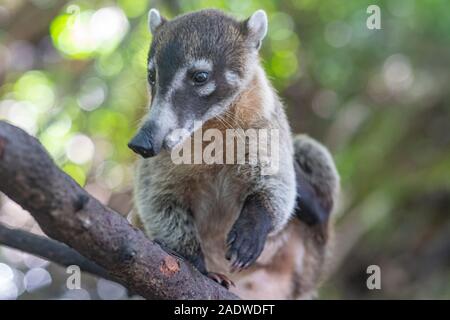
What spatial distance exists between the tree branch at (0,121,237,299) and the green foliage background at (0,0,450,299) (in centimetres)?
305

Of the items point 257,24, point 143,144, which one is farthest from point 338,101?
point 143,144

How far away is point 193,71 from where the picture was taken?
14.1ft

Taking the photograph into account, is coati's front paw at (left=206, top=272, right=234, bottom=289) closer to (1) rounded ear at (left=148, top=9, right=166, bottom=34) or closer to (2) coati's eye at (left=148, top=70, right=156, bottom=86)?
(2) coati's eye at (left=148, top=70, right=156, bottom=86)

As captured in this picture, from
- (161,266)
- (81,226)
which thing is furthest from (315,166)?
(81,226)

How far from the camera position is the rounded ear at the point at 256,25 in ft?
15.9

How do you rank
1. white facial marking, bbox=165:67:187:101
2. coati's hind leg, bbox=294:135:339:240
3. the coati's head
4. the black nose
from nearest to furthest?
the black nose
the coati's head
white facial marking, bbox=165:67:187:101
coati's hind leg, bbox=294:135:339:240

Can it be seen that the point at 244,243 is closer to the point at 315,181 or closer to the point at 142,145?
the point at 142,145

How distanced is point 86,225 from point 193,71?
1.53 metres

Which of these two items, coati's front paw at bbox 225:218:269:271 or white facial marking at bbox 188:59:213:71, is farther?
white facial marking at bbox 188:59:213:71

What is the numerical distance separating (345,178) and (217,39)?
421 centimetres

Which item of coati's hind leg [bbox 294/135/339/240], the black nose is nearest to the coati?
the black nose

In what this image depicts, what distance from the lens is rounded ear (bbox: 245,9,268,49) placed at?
191 inches

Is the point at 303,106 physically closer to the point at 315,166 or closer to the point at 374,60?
the point at 374,60

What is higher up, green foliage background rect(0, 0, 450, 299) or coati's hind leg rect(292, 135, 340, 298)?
green foliage background rect(0, 0, 450, 299)
